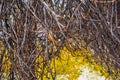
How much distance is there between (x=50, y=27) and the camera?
4.01ft

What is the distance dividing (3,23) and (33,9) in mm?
167

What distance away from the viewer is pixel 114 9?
1263mm

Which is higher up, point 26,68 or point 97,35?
point 97,35

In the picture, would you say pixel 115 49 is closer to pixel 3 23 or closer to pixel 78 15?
pixel 78 15

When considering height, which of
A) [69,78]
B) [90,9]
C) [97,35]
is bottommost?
[69,78]

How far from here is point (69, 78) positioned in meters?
4.42

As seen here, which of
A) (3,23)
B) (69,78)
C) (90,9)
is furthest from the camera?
(69,78)

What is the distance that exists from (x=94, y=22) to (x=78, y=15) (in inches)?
2.6

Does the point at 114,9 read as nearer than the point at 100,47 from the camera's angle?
Yes

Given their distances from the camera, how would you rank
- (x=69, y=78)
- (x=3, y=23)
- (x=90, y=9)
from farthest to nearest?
(x=69, y=78), (x=3, y=23), (x=90, y=9)

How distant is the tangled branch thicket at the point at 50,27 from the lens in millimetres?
1226

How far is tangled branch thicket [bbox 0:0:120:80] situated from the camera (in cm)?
123

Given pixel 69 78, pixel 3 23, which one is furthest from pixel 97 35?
pixel 69 78

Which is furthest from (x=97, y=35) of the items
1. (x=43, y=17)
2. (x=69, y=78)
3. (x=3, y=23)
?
(x=69, y=78)
